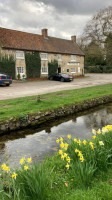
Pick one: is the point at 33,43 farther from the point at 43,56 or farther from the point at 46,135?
the point at 46,135

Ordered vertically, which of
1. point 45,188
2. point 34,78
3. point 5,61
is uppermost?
point 5,61

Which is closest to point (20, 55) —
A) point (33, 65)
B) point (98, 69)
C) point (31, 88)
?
point (33, 65)

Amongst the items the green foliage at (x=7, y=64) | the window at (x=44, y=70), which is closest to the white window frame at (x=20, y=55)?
the green foliage at (x=7, y=64)

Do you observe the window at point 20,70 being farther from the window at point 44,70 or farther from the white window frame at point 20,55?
the window at point 44,70

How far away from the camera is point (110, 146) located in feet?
14.6

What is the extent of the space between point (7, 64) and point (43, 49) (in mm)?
8271

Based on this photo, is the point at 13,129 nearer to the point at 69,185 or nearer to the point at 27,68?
the point at 69,185

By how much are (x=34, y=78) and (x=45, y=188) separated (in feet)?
98.2

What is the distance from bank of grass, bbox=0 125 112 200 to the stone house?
89.1ft

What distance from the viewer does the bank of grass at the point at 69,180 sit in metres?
3.16

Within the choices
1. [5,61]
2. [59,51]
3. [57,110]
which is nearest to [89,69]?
[59,51]

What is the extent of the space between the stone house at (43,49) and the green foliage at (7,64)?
68 cm

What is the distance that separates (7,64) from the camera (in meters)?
28.7

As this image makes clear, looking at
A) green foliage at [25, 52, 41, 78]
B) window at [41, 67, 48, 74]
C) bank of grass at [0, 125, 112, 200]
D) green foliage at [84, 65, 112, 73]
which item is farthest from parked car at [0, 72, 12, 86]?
green foliage at [84, 65, 112, 73]
